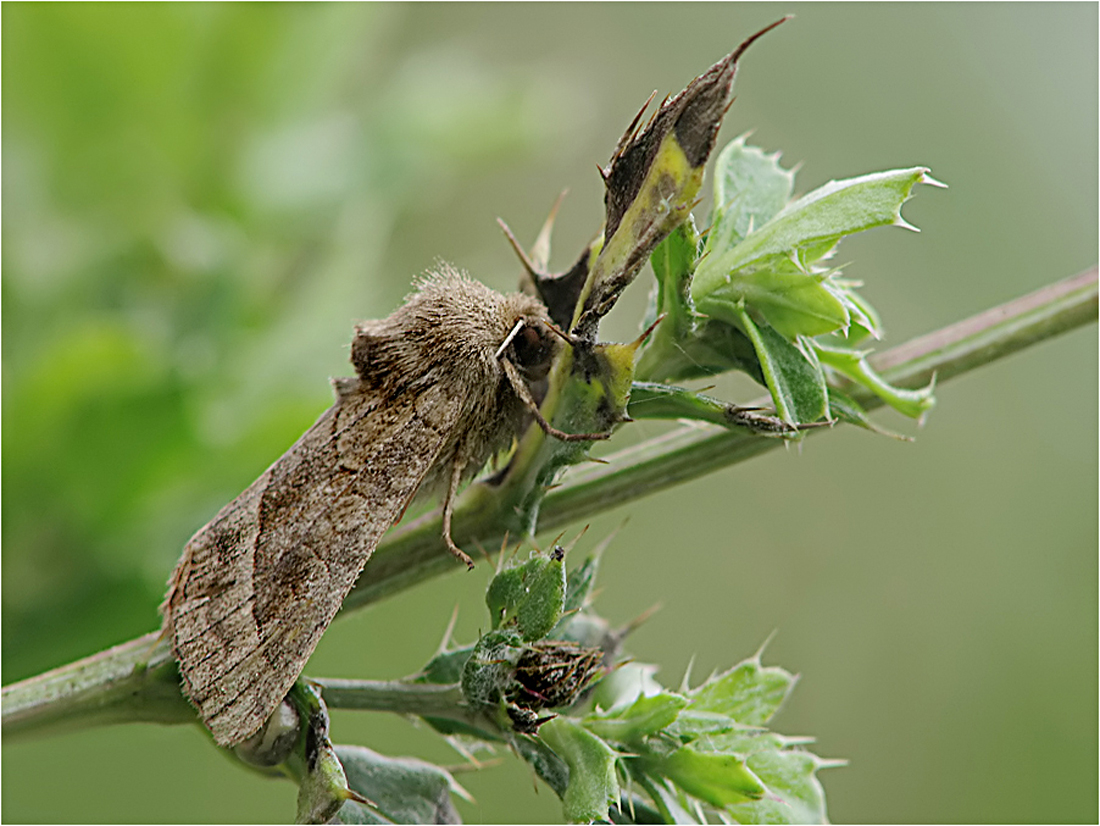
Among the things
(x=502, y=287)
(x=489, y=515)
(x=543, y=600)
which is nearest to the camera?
(x=543, y=600)

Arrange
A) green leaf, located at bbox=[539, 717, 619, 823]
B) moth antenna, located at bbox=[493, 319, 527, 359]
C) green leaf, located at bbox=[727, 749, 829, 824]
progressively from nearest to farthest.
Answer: green leaf, located at bbox=[539, 717, 619, 823] → green leaf, located at bbox=[727, 749, 829, 824] → moth antenna, located at bbox=[493, 319, 527, 359]

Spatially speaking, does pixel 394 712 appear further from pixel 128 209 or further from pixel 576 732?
pixel 128 209

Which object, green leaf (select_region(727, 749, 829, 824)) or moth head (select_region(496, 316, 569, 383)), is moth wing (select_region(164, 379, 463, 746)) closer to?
moth head (select_region(496, 316, 569, 383))

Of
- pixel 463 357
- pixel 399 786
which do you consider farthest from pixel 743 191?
pixel 399 786

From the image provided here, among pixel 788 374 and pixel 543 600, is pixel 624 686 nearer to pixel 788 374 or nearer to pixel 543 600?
pixel 543 600

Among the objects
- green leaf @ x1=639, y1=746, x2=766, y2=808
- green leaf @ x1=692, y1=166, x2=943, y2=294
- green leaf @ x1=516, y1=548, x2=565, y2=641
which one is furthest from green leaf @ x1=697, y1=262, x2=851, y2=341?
green leaf @ x1=639, y1=746, x2=766, y2=808

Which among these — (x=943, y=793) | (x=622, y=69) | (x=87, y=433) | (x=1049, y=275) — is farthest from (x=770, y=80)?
(x=87, y=433)
